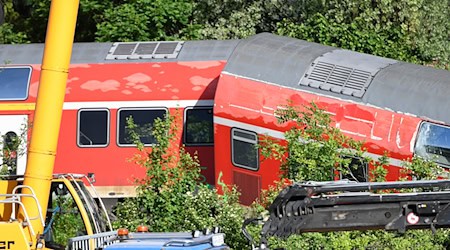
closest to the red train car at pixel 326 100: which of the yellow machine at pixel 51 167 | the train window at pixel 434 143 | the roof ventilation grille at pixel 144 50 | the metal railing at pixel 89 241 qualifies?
the train window at pixel 434 143

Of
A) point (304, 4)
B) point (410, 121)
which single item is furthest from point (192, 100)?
point (304, 4)

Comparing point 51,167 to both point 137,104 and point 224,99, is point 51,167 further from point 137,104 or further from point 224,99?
point 137,104

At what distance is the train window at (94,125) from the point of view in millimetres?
23406

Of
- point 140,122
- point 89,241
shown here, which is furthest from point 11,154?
point 89,241

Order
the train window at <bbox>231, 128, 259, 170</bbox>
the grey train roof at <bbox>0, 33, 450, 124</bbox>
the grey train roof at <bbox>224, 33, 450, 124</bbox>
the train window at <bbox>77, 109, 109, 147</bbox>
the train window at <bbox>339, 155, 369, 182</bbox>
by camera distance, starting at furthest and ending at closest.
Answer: the train window at <bbox>77, 109, 109, 147</bbox>, the train window at <bbox>231, 128, 259, 170</bbox>, the grey train roof at <bbox>0, 33, 450, 124</bbox>, the grey train roof at <bbox>224, 33, 450, 124</bbox>, the train window at <bbox>339, 155, 369, 182</bbox>

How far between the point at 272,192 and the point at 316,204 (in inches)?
254

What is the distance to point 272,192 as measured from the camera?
17.6 m

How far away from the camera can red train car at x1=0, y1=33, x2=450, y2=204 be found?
2036cm

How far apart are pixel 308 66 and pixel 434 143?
3.35 m

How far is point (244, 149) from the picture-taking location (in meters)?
21.9

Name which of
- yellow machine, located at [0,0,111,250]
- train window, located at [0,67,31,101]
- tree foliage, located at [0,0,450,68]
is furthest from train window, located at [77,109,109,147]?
yellow machine, located at [0,0,111,250]

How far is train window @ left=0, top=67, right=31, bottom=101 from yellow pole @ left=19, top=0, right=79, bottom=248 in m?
9.28

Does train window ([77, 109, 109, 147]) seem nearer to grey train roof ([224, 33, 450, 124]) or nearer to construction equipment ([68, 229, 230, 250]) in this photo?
grey train roof ([224, 33, 450, 124])

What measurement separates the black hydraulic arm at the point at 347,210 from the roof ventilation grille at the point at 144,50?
508 inches
